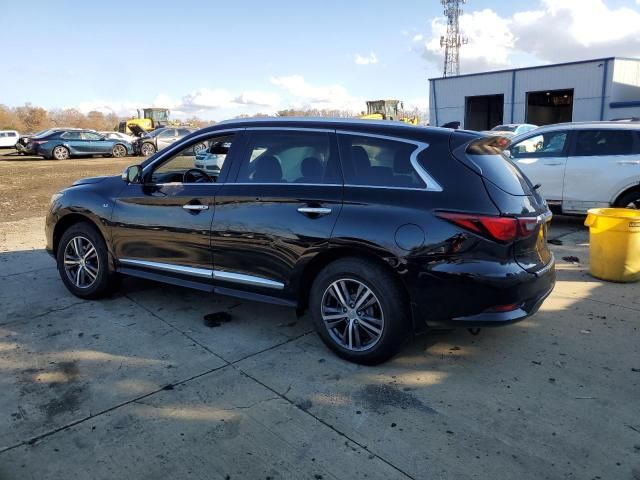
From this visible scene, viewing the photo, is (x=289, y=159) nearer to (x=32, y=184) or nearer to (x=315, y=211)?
(x=315, y=211)

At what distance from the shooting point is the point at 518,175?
391cm

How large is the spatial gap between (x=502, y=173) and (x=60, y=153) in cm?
2635

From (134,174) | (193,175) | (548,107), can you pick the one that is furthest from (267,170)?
(548,107)

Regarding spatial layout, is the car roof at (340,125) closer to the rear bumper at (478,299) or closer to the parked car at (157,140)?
the rear bumper at (478,299)

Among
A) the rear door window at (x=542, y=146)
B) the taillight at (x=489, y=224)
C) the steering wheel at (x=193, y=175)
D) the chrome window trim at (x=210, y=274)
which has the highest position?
the rear door window at (x=542, y=146)

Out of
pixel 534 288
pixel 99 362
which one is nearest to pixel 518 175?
pixel 534 288

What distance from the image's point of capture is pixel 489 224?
132 inches

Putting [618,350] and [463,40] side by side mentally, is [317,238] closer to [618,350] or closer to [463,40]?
[618,350]

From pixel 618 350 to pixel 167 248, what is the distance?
3774mm

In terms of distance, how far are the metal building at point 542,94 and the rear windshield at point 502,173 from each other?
33612 mm

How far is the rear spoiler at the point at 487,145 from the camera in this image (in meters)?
3.62

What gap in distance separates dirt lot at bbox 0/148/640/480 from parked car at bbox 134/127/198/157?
75.1ft

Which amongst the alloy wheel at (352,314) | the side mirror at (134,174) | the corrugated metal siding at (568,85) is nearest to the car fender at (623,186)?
the alloy wheel at (352,314)

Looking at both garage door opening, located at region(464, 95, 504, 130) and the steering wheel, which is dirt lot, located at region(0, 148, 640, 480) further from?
garage door opening, located at region(464, 95, 504, 130)
